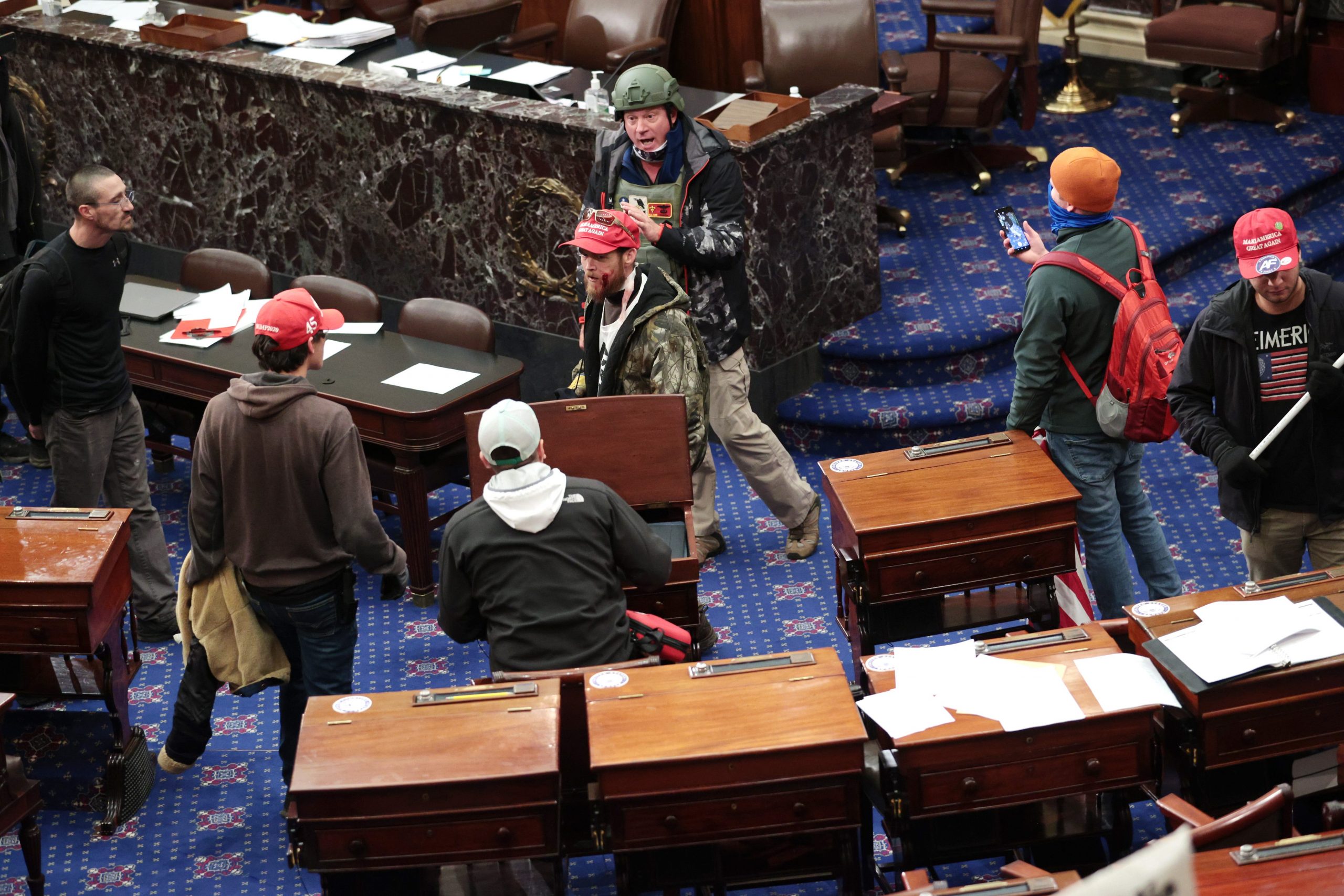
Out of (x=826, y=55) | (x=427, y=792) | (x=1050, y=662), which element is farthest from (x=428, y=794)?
(x=826, y=55)

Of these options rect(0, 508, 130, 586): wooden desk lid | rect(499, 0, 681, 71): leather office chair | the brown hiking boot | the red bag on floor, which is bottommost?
the brown hiking boot

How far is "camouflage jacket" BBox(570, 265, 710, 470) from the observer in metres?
4.93

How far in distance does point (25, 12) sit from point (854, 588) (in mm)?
6099

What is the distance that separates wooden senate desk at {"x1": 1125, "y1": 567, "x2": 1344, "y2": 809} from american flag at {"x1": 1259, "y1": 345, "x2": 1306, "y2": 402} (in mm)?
726

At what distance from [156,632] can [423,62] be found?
3.17 m

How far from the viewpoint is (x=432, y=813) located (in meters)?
3.44

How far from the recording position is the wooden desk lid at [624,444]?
188 inches

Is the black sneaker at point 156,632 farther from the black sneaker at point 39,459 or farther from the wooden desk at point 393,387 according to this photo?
the black sneaker at point 39,459

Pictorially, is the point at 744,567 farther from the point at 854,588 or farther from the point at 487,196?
the point at 487,196

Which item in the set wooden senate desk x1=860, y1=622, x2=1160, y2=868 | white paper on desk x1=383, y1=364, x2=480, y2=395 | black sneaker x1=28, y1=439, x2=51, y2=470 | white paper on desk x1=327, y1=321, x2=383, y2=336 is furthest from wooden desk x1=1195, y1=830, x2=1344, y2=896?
black sneaker x1=28, y1=439, x2=51, y2=470

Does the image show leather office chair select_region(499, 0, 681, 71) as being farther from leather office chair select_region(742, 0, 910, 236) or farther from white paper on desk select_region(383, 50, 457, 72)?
white paper on desk select_region(383, 50, 457, 72)

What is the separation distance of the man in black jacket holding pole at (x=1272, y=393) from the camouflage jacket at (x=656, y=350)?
1.44 meters

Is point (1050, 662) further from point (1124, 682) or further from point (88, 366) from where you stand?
point (88, 366)

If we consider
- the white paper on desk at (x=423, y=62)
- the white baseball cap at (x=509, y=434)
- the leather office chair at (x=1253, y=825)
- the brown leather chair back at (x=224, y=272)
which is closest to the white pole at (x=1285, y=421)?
the leather office chair at (x=1253, y=825)
